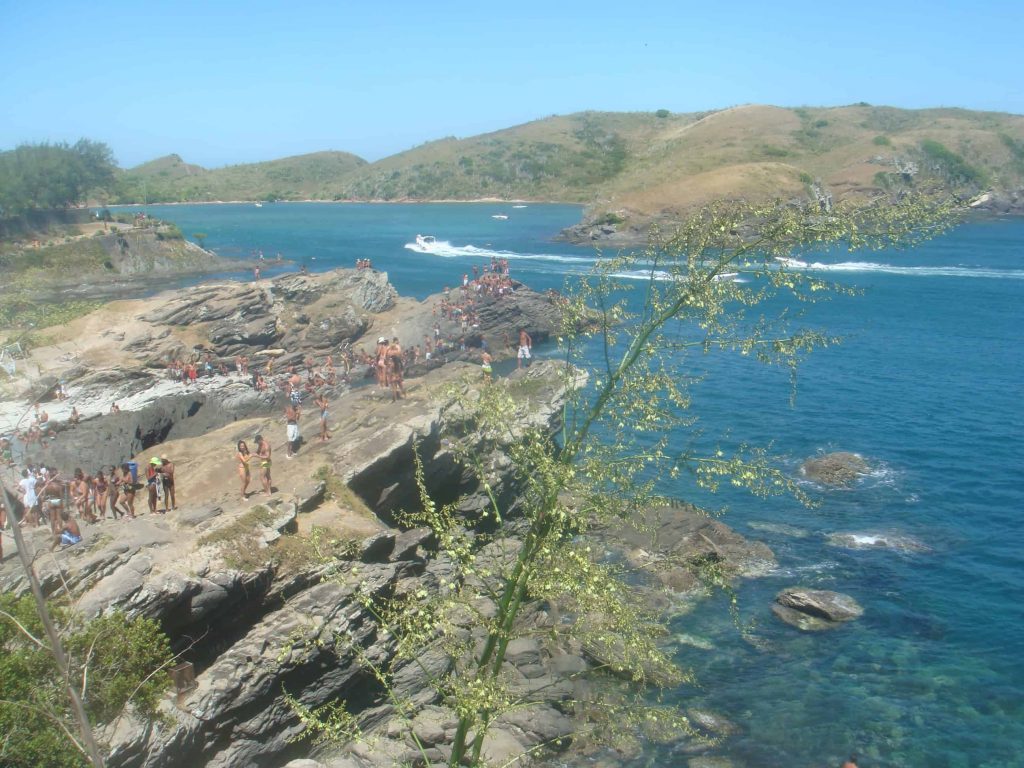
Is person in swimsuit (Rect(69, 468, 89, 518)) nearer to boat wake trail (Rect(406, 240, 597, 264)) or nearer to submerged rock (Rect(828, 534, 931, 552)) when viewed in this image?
submerged rock (Rect(828, 534, 931, 552))

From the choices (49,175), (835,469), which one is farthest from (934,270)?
(49,175)

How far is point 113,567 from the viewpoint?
46.9 ft

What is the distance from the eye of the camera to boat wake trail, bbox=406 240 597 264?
83062 mm

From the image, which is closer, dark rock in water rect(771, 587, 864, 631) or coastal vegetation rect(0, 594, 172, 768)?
coastal vegetation rect(0, 594, 172, 768)

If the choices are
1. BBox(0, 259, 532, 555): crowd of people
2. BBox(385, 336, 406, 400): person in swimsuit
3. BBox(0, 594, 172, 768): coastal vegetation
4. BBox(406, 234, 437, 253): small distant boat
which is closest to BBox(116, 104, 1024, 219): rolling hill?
BBox(406, 234, 437, 253): small distant boat

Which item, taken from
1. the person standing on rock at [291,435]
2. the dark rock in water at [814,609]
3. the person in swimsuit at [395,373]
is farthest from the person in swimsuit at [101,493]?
the dark rock in water at [814,609]

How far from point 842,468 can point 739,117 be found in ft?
499

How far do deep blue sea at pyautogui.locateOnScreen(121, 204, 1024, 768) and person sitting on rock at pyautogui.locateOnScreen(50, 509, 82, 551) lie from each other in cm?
1268

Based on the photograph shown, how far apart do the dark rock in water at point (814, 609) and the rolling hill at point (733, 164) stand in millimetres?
44298

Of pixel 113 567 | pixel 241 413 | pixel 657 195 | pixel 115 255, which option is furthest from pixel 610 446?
pixel 657 195

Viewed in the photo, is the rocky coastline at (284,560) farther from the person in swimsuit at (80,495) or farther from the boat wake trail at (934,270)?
the boat wake trail at (934,270)

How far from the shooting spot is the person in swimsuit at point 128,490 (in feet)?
64.4

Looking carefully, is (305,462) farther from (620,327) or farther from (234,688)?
(620,327)

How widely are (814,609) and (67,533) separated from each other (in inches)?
711
